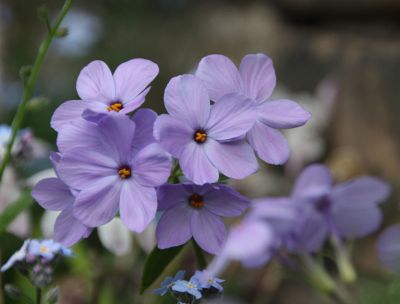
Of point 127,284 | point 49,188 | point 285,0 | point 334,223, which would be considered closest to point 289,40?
point 285,0

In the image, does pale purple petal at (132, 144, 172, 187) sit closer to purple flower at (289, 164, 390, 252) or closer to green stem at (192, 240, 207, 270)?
green stem at (192, 240, 207, 270)

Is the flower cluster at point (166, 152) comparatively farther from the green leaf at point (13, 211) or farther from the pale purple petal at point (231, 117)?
the green leaf at point (13, 211)

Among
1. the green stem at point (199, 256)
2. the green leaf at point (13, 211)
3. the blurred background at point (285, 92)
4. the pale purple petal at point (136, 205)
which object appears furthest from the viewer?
the blurred background at point (285, 92)

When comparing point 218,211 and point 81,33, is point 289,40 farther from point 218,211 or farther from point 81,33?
point 218,211

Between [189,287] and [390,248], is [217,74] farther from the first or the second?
[390,248]

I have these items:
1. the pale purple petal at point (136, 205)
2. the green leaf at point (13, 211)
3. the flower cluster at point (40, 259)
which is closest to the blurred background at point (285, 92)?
the green leaf at point (13, 211)
